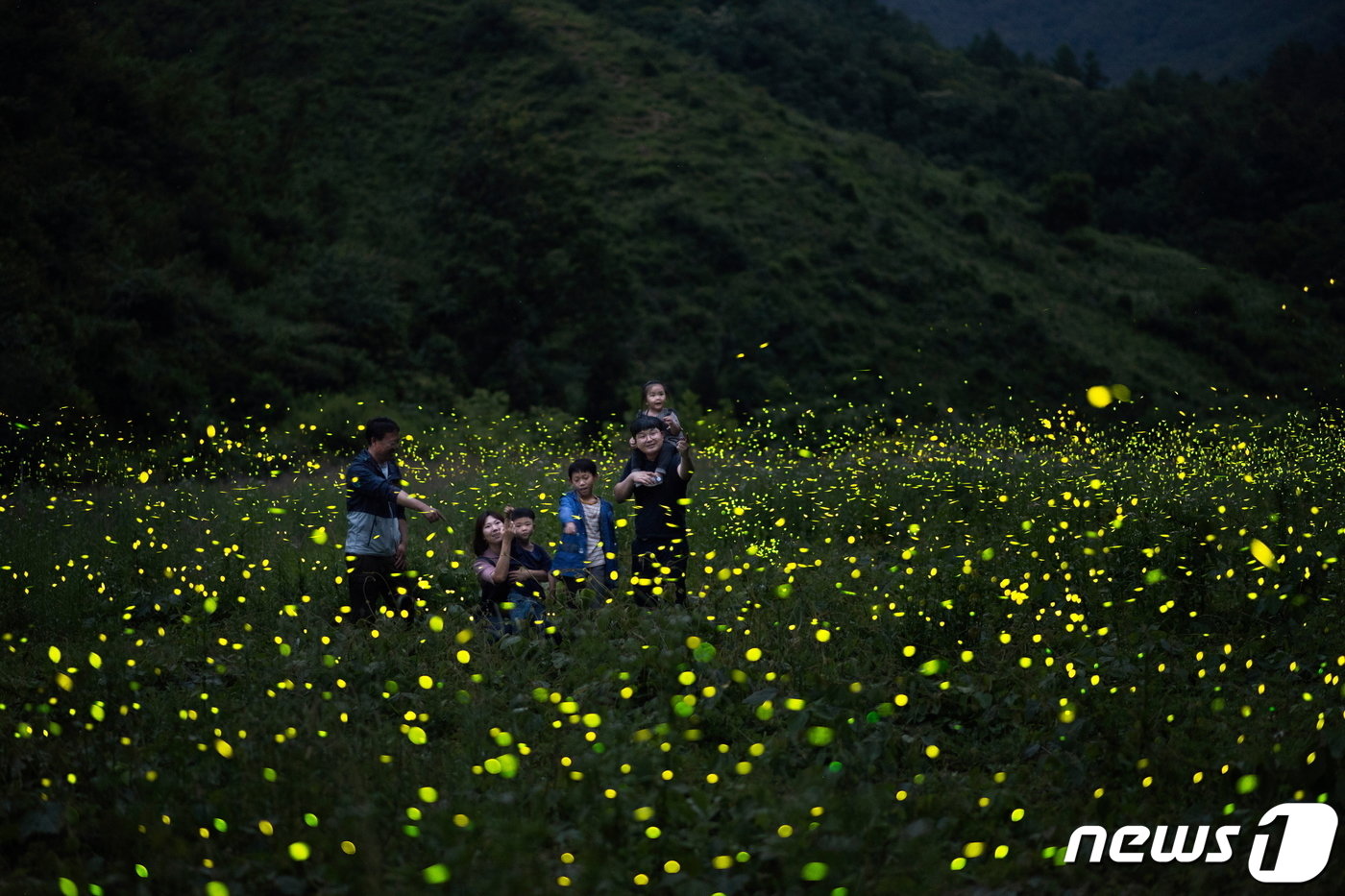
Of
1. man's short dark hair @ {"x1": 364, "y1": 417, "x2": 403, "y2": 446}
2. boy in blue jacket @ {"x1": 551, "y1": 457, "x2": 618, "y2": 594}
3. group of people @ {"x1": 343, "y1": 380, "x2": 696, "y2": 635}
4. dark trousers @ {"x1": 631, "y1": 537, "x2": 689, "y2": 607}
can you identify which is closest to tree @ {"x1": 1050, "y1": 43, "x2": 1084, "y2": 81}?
group of people @ {"x1": 343, "y1": 380, "x2": 696, "y2": 635}

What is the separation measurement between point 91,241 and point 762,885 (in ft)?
85.5

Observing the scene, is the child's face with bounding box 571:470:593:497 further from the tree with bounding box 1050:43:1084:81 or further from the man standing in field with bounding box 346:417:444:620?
the tree with bounding box 1050:43:1084:81

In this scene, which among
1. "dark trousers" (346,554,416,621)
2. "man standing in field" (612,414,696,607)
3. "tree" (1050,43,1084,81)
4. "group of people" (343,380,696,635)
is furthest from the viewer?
"tree" (1050,43,1084,81)

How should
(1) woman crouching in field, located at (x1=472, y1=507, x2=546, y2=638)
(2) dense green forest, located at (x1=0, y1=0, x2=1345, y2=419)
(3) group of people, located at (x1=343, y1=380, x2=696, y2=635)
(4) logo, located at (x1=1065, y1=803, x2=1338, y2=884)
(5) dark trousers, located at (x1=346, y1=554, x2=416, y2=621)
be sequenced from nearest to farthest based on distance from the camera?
1. (4) logo, located at (x1=1065, y1=803, x2=1338, y2=884)
2. (1) woman crouching in field, located at (x1=472, y1=507, x2=546, y2=638)
3. (3) group of people, located at (x1=343, y1=380, x2=696, y2=635)
4. (5) dark trousers, located at (x1=346, y1=554, x2=416, y2=621)
5. (2) dense green forest, located at (x1=0, y1=0, x2=1345, y2=419)

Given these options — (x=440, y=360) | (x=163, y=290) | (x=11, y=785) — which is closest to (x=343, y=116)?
(x=440, y=360)

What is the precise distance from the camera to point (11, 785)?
4617 mm

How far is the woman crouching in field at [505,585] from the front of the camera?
21.6 ft

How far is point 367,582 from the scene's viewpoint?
6953 millimetres

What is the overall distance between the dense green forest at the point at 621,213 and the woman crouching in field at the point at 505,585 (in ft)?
50.4

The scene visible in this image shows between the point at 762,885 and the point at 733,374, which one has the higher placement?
the point at 762,885

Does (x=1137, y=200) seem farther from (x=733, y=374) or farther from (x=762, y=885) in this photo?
(x=762, y=885)

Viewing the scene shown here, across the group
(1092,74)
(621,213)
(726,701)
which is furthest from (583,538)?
(1092,74)

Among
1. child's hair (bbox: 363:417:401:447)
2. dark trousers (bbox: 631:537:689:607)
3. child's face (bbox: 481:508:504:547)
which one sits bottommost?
dark trousers (bbox: 631:537:689:607)

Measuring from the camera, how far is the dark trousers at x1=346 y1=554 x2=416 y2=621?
6.94 metres
